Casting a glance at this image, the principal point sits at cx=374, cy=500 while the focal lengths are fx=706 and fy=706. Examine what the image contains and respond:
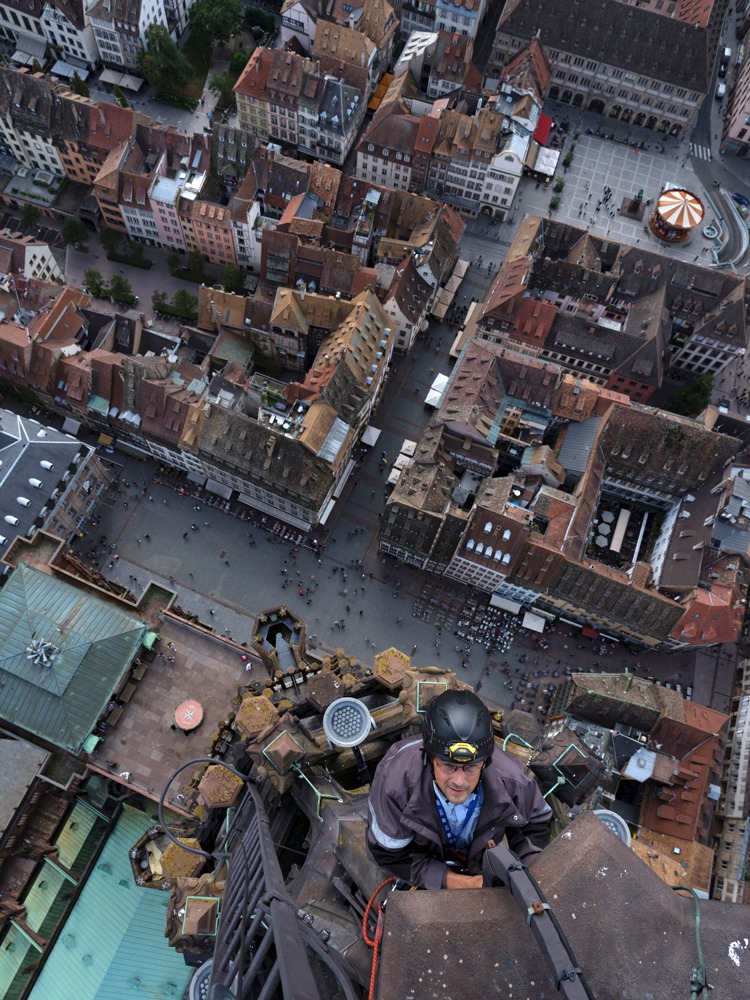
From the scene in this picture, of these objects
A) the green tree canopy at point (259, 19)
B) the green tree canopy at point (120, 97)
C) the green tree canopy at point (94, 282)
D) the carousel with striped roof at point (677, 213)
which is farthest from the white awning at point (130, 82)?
the carousel with striped roof at point (677, 213)

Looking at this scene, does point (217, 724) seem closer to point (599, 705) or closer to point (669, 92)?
point (599, 705)

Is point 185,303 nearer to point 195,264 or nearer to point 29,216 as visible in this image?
point 195,264

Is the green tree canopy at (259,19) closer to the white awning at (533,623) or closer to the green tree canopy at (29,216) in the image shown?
the green tree canopy at (29,216)

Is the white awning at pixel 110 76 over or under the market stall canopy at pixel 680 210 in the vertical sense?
under

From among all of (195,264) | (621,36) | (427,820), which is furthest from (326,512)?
(621,36)

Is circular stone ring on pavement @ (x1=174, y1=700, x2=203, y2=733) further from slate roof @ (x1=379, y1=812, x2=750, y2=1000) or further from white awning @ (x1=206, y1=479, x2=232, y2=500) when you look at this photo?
slate roof @ (x1=379, y1=812, x2=750, y2=1000)

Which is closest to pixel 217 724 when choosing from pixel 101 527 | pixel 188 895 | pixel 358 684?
pixel 188 895
